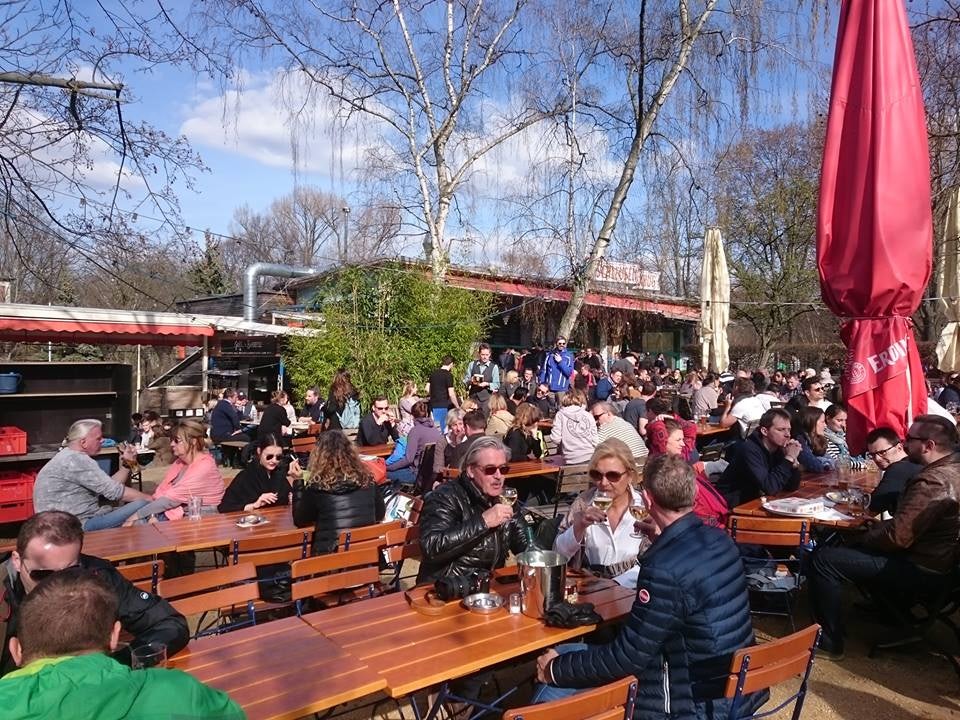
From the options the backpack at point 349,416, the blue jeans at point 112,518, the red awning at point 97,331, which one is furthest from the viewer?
the red awning at point 97,331

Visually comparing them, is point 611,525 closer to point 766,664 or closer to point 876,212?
point 766,664

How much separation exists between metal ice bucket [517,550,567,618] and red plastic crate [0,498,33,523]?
7636 mm

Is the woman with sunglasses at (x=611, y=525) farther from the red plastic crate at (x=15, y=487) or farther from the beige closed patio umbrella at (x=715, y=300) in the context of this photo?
the red plastic crate at (x=15, y=487)

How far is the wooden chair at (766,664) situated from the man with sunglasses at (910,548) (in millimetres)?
1633

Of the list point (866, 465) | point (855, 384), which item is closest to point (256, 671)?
point (855, 384)

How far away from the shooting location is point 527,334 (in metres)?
21.2

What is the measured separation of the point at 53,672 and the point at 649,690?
1844 millimetres

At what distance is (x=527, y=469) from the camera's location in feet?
23.4

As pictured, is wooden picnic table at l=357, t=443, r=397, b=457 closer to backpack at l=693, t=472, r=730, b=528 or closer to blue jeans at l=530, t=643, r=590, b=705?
backpack at l=693, t=472, r=730, b=528

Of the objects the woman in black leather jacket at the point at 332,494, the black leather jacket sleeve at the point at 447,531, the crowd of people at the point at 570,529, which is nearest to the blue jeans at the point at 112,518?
the crowd of people at the point at 570,529

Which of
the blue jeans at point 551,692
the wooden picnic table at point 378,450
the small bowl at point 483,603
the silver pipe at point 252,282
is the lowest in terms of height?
the blue jeans at point 551,692

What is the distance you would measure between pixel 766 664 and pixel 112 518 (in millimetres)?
5028

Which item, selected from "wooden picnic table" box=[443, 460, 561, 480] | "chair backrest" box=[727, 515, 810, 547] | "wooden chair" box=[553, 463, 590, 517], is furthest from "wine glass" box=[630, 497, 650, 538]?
"wooden chair" box=[553, 463, 590, 517]

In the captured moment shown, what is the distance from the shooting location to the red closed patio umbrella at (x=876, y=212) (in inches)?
170
